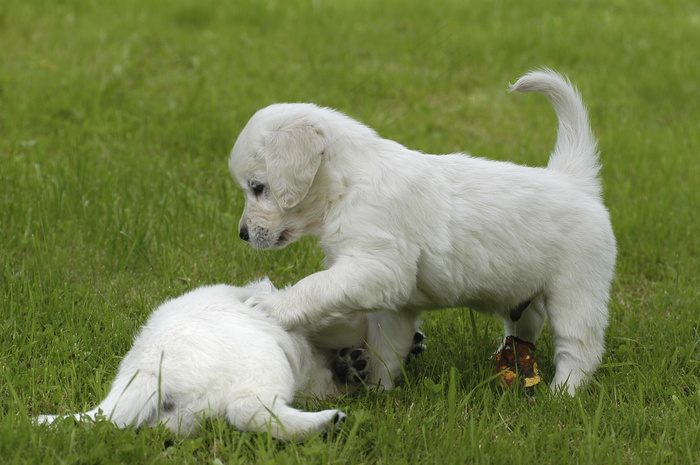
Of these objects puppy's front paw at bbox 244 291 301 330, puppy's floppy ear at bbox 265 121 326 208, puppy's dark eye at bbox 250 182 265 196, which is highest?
puppy's floppy ear at bbox 265 121 326 208

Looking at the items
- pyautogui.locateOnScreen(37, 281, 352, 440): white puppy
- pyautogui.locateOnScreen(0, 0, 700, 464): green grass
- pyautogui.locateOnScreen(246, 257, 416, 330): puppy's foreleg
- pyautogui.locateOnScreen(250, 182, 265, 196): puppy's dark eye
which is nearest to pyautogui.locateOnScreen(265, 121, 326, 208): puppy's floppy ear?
pyautogui.locateOnScreen(250, 182, 265, 196): puppy's dark eye

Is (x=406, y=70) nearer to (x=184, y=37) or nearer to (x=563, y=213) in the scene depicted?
(x=184, y=37)

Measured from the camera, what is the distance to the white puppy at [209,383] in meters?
2.86

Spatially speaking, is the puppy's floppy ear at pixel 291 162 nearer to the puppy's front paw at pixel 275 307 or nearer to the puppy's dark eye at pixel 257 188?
the puppy's dark eye at pixel 257 188

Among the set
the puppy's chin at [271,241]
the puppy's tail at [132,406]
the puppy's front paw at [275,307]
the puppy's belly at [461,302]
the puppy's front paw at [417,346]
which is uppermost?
the puppy's chin at [271,241]

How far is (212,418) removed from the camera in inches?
116

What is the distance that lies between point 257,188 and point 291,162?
0.26m

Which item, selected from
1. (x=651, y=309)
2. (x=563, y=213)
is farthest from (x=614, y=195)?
(x=563, y=213)

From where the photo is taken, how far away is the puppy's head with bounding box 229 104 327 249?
11.2 feet

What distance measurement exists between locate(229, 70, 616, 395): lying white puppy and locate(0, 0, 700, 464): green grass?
346 millimetres

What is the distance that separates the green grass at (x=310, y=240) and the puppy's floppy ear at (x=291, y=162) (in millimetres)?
929

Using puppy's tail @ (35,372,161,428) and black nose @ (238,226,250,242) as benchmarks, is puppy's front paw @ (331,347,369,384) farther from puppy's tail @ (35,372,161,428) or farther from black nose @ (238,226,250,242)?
puppy's tail @ (35,372,161,428)

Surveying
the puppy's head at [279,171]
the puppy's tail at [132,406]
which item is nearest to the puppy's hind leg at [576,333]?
the puppy's head at [279,171]

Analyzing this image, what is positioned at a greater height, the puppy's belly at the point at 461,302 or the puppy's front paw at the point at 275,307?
the puppy's front paw at the point at 275,307
